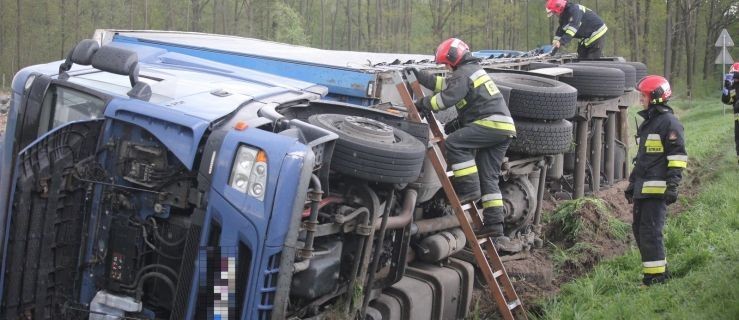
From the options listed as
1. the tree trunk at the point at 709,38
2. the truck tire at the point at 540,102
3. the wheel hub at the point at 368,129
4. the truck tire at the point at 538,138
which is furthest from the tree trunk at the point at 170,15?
the wheel hub at the point at 368,129

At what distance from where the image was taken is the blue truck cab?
3582 mm

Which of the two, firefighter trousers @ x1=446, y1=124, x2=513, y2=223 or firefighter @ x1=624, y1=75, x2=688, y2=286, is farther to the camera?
firefighter @ x1=624, y1=75, x2=688, y2=286

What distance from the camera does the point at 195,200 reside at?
12.3ft

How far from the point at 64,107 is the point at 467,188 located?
2.62m

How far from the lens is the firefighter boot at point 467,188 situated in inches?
208

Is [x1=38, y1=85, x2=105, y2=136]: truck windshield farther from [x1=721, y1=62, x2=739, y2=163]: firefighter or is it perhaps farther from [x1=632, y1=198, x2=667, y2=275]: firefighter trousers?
[x1=721, y1=62, x2=739, y2=163]: firefighter

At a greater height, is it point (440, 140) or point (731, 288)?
point (440, 140)

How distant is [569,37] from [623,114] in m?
1.25

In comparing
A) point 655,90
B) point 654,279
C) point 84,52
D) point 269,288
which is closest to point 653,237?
point 654,279

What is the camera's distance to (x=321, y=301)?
13.0 ft

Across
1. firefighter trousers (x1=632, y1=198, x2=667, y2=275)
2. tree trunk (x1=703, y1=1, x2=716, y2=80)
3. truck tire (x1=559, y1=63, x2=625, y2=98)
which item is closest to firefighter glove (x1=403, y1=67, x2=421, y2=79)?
firefighter trousers (x1=632, y1=198, x2=667, y2=275)

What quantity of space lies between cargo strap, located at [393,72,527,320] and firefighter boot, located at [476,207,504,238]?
39 millimetres

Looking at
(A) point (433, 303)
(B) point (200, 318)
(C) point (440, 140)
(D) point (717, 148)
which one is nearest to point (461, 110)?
(C) point (440, 140)

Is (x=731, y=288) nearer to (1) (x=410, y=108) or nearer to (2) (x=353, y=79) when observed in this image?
(1) (x=410, y=108)
